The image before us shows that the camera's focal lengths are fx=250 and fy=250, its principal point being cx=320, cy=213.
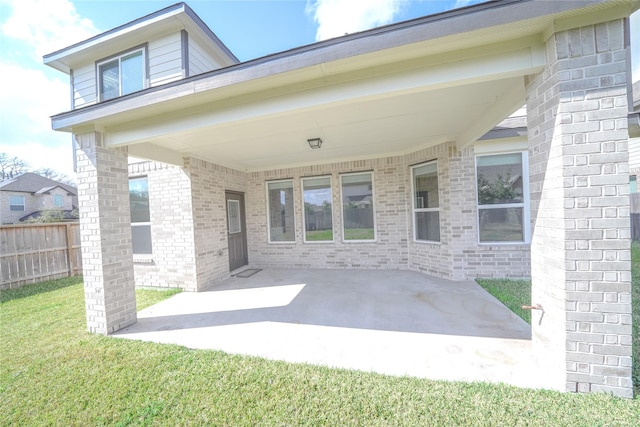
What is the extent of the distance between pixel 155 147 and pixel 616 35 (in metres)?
5.95

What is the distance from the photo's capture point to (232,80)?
264 centimetres

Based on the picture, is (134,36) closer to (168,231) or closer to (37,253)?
(168,231)

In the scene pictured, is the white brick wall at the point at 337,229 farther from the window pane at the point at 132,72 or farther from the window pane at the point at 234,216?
the window pane at the point at 132,72

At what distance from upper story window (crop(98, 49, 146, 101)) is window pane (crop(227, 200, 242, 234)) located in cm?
339

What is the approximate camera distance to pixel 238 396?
2.18 m

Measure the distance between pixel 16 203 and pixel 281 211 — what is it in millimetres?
28253

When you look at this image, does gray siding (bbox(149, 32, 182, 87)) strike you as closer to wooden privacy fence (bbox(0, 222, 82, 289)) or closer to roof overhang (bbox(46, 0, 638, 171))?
roof overhang (bbox(46, 0, 638, 171))

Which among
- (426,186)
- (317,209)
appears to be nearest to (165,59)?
(317,209)

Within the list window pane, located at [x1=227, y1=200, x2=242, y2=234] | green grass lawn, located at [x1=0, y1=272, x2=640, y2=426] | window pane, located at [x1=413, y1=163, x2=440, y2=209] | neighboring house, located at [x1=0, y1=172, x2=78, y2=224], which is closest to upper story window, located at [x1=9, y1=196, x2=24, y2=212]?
neighboring house, located at [x1=0, y1=172, x2=78, y2=224]

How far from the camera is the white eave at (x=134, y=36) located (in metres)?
5.44

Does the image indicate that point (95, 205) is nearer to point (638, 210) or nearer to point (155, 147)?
point (155, 147)

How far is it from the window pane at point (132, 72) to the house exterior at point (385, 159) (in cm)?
5

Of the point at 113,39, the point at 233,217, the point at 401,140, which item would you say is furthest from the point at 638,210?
the point at 113,39

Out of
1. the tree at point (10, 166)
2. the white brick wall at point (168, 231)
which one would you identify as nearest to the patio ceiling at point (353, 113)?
the white brick wall at point (168, 231)
